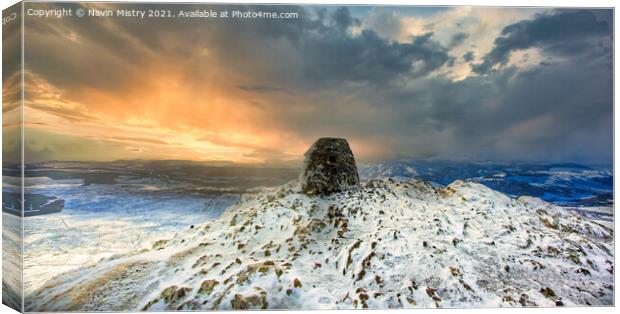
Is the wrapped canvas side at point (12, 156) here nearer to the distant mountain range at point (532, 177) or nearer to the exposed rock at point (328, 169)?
the exposed rock at point (328, 169)

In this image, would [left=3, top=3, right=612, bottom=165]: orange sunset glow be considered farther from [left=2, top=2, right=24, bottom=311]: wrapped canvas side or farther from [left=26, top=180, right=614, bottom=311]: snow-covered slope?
[left=26, top=180, right=614, bottom=311]: snow-covered slope

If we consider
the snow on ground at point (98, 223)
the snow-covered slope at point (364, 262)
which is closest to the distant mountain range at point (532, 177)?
the snow-covered slope at point (364, 262)

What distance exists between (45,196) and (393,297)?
6.23m

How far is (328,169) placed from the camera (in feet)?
29.9

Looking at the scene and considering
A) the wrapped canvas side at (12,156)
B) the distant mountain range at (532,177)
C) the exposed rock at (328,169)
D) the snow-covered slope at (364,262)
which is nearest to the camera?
the snow-covered slope at (364,262)

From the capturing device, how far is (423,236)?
751 cm

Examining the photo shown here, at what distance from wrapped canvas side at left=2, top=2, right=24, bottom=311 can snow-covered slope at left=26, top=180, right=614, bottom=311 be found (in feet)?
2.26

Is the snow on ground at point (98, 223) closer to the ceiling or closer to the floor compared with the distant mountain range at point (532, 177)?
closer to the floor

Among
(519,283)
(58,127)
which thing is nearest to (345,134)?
(519,283)

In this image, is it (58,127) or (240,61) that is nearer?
(58,127)

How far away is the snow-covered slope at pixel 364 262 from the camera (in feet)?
21.9

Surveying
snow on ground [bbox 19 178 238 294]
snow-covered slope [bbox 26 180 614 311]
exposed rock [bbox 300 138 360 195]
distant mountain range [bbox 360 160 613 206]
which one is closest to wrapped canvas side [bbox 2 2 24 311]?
snow on ground [bbox 19 178 238 294]

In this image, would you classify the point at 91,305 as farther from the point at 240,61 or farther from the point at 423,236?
the point at 423,236

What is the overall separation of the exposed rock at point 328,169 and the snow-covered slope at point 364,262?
83 centimetres
